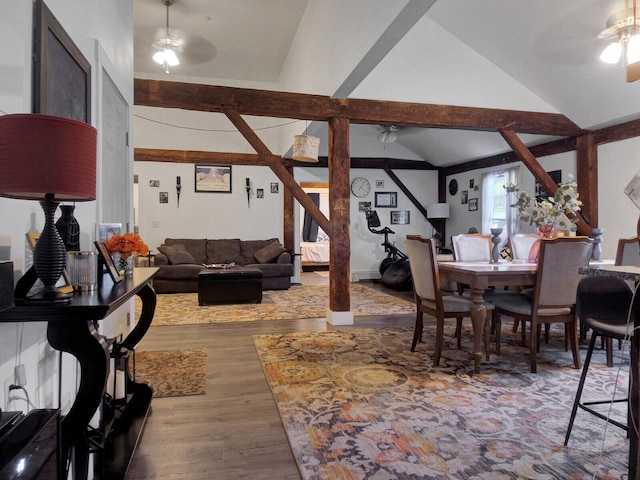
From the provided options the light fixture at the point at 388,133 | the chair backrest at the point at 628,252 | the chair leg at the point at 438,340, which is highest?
the light fixture at the point at 388,133

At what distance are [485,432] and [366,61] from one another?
2.99m

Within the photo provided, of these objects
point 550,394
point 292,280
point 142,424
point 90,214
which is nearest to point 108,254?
point 90,214

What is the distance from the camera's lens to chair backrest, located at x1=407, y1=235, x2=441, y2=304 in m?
3.02

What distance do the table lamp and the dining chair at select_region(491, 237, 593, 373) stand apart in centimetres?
285

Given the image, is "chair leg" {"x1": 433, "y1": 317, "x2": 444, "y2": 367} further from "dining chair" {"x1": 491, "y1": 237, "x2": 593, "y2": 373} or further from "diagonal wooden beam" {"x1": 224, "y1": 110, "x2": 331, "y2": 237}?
"diagonal wooden beam" {"x1": 224, "y1": 110, "x2": 331, "y2": 237}

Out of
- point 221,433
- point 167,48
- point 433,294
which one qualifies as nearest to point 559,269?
point 433,294

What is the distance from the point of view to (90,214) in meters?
2.01

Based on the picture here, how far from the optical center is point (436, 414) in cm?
224

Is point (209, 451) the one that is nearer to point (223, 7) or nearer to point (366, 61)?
point (366, 61)

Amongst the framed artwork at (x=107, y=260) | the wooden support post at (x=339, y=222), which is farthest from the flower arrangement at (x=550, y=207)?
the framed artwork at (x=107, y=260)

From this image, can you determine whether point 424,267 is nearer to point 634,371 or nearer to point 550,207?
point 550,207

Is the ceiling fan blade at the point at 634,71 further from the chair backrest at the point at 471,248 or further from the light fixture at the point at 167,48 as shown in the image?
the light fixture at the point at 167,48

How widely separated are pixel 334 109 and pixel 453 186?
495cm

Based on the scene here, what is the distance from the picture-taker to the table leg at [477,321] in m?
2.88
